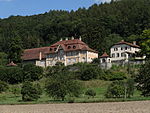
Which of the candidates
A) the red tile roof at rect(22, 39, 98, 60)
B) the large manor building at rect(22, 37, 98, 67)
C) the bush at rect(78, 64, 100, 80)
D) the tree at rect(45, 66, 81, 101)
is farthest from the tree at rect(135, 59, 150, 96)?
the red tile roof at rect(22, 39, 98, 60)

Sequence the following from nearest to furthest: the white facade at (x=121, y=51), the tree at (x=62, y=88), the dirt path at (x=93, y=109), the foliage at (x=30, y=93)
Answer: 1. the dirt path at (x=93, y=109)
2. the tree at (x=62, y=88)
3. the foliage at (x=30, y=93)
4. the white facade at (x=121, y=51)

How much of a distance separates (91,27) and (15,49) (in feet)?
107

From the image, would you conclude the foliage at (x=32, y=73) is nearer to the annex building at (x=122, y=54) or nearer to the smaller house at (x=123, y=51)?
the annex building at (x=122, y=54)

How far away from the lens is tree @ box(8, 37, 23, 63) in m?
91.4

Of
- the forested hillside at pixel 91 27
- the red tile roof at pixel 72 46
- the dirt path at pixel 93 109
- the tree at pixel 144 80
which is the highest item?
the forested hillside at pixel 91 27

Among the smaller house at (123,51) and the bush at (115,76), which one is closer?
the bush at (115,76)

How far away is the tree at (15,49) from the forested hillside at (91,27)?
1756 cm

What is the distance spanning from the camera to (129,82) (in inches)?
1988

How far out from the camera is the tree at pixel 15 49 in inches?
3600

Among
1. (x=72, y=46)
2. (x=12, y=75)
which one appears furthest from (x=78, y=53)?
(x=12, y=75)

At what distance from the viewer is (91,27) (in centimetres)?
11600

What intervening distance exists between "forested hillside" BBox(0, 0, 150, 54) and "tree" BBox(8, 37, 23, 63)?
57.6 ft

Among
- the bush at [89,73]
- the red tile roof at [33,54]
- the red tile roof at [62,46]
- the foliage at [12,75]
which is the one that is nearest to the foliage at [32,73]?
the foliage at [12,75]

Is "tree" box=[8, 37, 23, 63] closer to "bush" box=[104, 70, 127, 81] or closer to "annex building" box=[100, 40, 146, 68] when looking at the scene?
"annex building" box=[100, 40, 146, 68]
